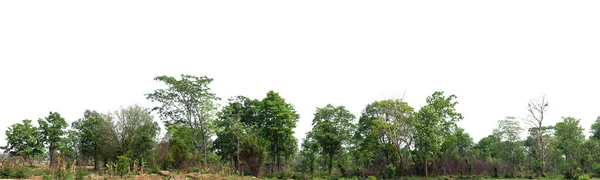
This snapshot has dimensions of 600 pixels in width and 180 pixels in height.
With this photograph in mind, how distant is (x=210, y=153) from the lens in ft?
141

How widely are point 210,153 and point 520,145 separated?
3283cm

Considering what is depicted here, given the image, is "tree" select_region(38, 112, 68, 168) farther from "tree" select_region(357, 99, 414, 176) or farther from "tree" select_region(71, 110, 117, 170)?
"tree" select_region(357, 99, 414, 176)

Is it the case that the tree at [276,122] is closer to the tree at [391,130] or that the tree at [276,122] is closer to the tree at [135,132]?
the tree at [391,130]

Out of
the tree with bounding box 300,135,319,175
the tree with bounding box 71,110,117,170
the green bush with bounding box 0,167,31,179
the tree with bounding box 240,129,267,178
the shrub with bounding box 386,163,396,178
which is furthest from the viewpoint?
the tree with bounding box 300,135,319,175

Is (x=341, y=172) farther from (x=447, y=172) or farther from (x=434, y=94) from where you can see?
(x=434, y=94)

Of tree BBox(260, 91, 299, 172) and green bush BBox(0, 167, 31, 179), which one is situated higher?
tree BBox(260, 91, 299, 172)

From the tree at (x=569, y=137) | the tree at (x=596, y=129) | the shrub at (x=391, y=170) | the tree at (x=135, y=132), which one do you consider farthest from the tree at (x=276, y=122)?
the tree at (x=596, y=129)

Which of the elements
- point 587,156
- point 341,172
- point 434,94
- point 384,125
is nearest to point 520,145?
point 587,156

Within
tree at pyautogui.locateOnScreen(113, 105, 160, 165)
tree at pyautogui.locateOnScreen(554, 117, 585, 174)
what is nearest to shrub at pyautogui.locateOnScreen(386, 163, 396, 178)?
tree at pyautogui.locateOnScreen(554, 117, 585, 174)

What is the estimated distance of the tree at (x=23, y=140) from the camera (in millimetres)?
35781

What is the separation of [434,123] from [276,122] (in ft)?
49.8

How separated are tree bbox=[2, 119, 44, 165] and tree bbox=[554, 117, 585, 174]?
176 ft

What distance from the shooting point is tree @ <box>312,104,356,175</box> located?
3678 centimetres

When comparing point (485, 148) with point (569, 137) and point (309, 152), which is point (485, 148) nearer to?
point (569, 137)
